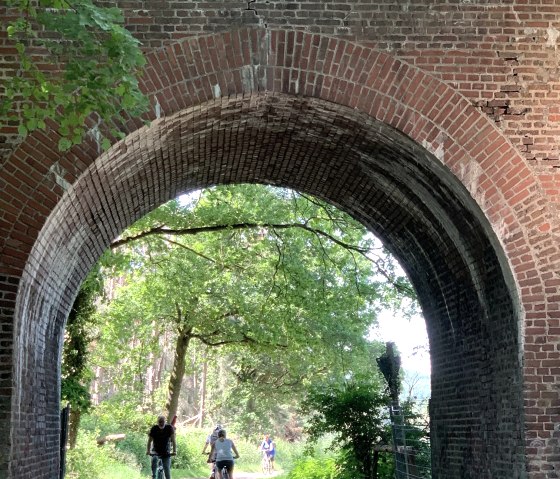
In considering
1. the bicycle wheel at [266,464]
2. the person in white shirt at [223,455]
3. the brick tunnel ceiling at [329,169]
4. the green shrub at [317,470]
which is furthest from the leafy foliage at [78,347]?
the bicycle wheel at [266,464]

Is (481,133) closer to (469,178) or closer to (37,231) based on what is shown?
(469,178)

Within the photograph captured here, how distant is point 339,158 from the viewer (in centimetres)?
1211

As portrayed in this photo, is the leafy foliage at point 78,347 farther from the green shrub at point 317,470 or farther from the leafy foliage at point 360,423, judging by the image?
the green shrub at point 317,470

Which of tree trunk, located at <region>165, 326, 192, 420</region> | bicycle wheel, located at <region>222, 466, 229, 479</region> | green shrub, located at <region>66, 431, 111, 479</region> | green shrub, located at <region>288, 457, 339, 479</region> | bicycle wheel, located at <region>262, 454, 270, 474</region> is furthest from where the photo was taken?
bicycle wheel, located at <region>262, 454, 270, 474</region>

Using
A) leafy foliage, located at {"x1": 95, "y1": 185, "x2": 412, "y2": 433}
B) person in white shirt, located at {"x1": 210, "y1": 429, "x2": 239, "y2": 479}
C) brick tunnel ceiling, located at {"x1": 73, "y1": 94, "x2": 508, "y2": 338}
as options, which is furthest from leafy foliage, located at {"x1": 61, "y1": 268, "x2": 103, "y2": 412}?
brick tunnel ceiling, located at {"x1": 73, "y1": 94, "x2": 508, "y2": 338}

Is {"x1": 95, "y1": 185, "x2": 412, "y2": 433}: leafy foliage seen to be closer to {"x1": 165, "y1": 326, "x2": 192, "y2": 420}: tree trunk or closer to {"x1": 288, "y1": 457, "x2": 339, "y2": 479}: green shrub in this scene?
{"x1": 165, "y1": 326, "x2": 192, "y2": 420}: tree trunk

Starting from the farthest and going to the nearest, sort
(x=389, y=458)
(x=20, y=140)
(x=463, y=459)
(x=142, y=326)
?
(x=142, y=326)
(x=389, y=458)
(x=463, y=459)
(x=20, y=140)

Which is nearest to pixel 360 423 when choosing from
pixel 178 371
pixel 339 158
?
pixel 339 158

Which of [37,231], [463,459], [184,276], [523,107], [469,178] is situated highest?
[184,276]

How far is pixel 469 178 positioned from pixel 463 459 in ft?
13.2

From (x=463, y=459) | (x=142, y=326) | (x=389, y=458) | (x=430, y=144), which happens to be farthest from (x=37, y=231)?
(x=142, y=326)

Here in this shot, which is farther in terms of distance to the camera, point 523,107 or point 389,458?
point 389,458

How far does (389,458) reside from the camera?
17984 millimetres

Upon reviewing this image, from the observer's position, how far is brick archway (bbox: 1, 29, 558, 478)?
944 centimetres
